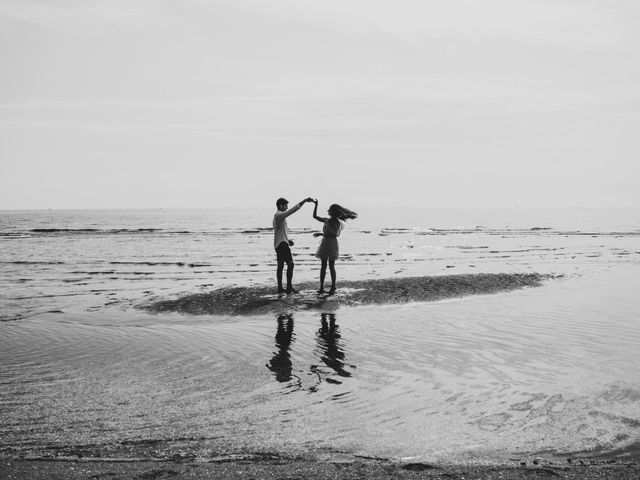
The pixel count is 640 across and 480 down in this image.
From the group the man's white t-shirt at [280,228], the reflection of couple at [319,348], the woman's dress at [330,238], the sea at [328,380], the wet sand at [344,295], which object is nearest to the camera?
the sea at [328,380]

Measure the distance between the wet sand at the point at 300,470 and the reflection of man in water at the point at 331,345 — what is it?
127 inches

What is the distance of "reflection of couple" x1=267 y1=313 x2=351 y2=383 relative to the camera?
8398mm

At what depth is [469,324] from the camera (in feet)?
41.1

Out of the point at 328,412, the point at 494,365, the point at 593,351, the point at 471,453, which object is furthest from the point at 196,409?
the point at 593,351

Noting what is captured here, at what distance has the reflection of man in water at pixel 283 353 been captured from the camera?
326 inches

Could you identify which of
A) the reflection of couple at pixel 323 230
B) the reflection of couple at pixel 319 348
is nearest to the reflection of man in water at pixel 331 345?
the reflection of couple at pixel 319 348

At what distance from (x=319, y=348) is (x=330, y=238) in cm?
681

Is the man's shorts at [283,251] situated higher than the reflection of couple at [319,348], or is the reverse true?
the man's shorts at [283,251]

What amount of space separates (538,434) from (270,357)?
4904mm

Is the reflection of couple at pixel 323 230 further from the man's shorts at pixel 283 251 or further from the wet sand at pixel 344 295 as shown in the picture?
the wet sand at pixel 344 295

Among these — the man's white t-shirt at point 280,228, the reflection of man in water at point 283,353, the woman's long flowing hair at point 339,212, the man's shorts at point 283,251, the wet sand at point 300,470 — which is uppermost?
the woman's long flowing hair at point 339,212

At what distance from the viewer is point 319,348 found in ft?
33.0

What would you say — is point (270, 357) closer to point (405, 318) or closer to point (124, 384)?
point (124, 384)

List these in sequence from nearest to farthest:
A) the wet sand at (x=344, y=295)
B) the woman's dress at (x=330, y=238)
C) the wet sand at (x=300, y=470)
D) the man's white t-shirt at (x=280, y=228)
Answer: the wet sand at (x=300, y=470), the wet sand at (x=344, y=295), the man's white t-shirt at (x=280, y=228), the woman's dress at (x=330, y=238)
